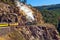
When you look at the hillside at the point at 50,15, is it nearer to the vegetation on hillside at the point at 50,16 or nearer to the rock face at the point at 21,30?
the vegetation on hillside at the point at 50,16

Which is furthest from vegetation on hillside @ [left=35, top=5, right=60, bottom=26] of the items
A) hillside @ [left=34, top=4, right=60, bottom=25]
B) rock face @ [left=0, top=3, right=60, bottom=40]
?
rock face @ [left=0, top=3, right=60, bottom=40]

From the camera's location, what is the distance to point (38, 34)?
25.8 m

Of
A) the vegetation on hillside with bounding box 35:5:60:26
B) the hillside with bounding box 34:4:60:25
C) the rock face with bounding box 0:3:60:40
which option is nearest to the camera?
the rock face with bounding box 0:3:60:40

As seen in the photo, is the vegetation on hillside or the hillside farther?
the hillside

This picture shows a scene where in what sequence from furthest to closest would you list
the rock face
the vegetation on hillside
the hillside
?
the hillside < the vegetation on hillside < the rock face

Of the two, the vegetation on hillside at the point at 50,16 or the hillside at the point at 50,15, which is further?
the hillside at the point at 50,15

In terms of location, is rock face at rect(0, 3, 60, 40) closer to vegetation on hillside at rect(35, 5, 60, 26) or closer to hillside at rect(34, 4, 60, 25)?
vegetation on hillside at rect(35, 5, 60, 26)

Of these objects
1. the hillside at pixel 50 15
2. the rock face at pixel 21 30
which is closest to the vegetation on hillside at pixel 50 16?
the hillside at pixel 50 15

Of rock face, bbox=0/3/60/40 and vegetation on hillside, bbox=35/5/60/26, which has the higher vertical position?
rock face, bbox=0/3/60/40

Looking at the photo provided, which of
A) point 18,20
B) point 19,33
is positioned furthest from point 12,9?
point 19,33

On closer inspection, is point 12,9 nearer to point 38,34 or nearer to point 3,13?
point 3,13

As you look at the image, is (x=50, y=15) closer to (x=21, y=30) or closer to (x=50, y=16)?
(x=50, y=16)

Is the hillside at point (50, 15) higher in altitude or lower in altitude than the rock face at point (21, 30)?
lower

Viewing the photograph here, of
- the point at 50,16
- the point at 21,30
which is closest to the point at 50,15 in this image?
the point at 50,16
